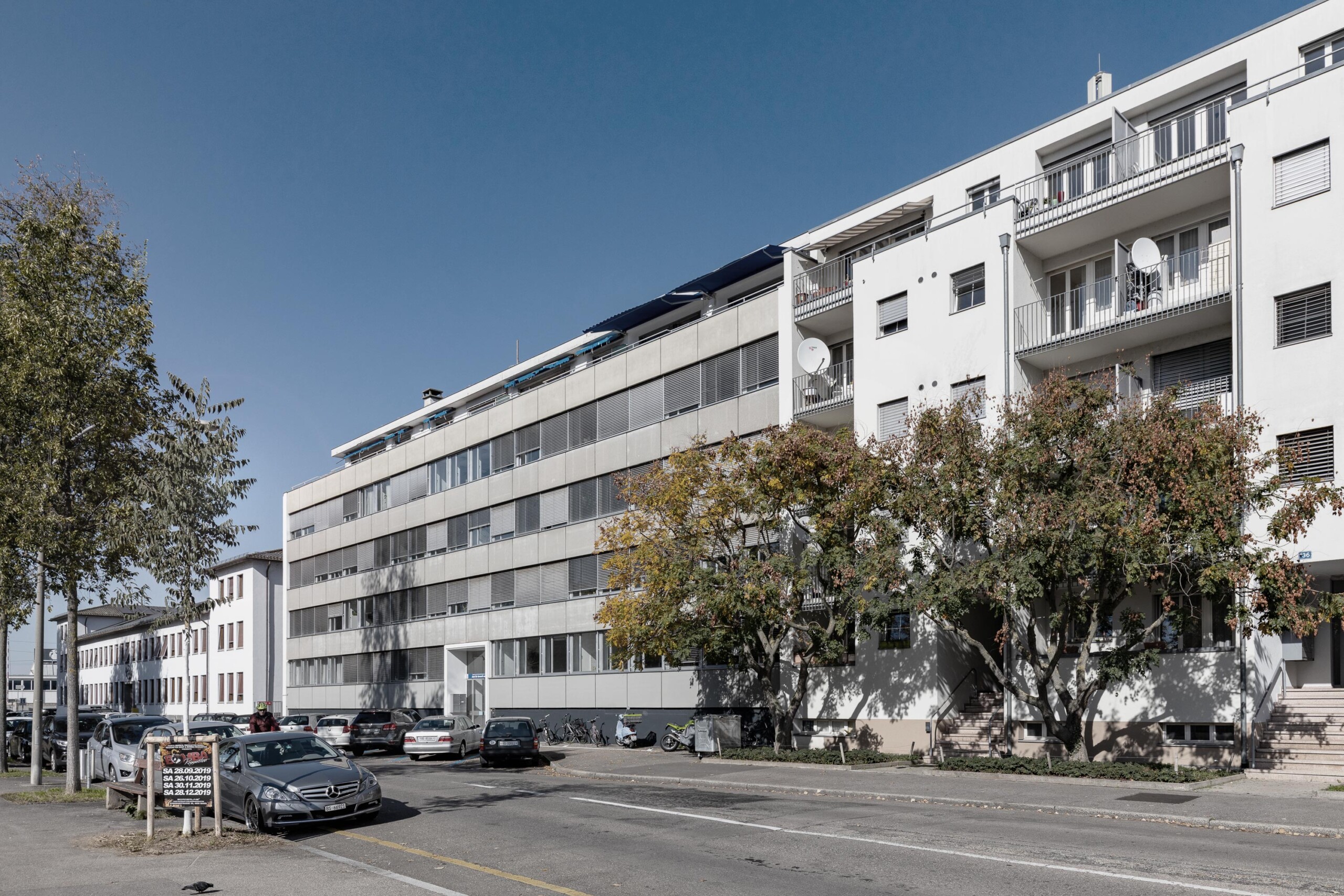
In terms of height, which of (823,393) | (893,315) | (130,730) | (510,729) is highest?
(893,315)

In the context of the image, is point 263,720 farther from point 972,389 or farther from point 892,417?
point 972,389

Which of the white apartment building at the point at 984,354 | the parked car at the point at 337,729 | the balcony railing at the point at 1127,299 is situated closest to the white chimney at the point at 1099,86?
the white apartment building at the point at 984,354

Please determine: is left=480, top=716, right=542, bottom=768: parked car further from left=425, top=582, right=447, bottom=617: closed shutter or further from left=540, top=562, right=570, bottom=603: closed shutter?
left=425, top=582, right=447, bottom=617: closed shutter

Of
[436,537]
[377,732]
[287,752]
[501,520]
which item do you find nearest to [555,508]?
[501,520]

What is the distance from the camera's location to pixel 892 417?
100 feet

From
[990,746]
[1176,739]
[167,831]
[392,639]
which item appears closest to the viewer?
[167,831]

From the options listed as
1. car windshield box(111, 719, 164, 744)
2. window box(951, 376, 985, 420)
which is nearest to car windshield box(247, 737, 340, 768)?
car windshield box(111, 719, 164, 744)

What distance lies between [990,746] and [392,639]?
1402 inches

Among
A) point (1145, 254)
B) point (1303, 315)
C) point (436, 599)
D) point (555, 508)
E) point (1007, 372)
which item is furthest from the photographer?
point (436, 599)

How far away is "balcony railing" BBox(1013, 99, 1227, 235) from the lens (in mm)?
24969

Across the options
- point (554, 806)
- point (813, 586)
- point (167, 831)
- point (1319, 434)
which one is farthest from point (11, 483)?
point (1319, 434)

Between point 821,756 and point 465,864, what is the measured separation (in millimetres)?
15914

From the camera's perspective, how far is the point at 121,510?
23.1 metres

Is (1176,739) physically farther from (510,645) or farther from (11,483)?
(510,645)
